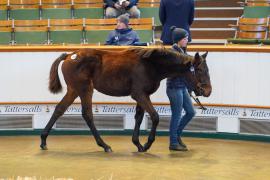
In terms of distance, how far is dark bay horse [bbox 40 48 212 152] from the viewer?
995 centimetres

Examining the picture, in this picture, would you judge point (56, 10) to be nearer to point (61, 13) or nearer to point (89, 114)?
point (61, 13)

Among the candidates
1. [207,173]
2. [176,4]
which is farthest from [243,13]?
[207,173]

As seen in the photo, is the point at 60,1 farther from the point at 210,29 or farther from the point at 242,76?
the point at 242,76

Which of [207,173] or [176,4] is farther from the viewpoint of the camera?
[176,4]

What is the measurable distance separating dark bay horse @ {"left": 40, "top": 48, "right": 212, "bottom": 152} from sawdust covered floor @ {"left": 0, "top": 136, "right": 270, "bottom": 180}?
37cm

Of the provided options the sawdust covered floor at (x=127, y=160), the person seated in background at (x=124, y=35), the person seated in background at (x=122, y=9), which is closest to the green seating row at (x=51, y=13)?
the person seated in background at (x=122, y=9)

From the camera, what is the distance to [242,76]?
36.4 ft

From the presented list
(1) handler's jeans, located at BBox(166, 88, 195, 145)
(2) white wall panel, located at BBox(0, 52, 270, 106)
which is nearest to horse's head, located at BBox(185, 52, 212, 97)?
(1) handler's jeans, located at BBox(166, 88, 195, 145)

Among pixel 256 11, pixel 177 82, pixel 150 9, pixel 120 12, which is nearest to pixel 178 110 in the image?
pixel 177 82

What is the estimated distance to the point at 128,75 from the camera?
10.1m

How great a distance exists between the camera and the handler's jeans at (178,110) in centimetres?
1021

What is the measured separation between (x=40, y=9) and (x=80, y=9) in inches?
34.6

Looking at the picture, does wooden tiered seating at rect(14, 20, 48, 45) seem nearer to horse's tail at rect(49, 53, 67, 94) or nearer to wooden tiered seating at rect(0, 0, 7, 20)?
wooden tiered seating at rect(0, 0, 7, 20)

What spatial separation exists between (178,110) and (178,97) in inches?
7.1
